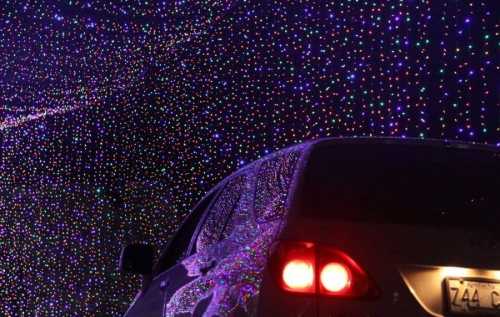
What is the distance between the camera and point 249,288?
2752mm

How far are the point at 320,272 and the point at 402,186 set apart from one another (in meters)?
0.57

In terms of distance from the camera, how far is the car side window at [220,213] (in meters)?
3.88

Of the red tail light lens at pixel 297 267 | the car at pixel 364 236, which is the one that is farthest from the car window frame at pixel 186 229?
the red tail light lens at pixel 297 267

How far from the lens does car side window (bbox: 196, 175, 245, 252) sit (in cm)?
388

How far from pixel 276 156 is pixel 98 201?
16883 mm

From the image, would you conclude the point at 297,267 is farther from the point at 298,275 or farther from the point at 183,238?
the point at 183,238

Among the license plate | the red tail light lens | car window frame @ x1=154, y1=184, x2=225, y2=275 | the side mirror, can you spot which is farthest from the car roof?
the side mirror

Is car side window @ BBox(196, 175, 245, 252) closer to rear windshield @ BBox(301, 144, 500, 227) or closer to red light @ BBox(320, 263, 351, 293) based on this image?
rear windshield @ BBox(301, 144, 500, 227)

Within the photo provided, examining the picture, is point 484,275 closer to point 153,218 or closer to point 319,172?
point 319,172

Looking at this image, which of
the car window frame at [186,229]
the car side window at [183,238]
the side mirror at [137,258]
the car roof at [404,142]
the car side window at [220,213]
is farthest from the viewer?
the side mirror at [137,258]

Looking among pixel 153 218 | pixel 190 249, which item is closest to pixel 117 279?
pixel 153 218

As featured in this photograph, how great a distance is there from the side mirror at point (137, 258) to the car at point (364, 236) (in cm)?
158

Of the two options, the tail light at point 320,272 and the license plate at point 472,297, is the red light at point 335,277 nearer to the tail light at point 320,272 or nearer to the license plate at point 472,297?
the tail light at point 320,272

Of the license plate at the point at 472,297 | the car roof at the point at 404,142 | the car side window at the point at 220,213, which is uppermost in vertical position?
the car roof at the point at 404,142
